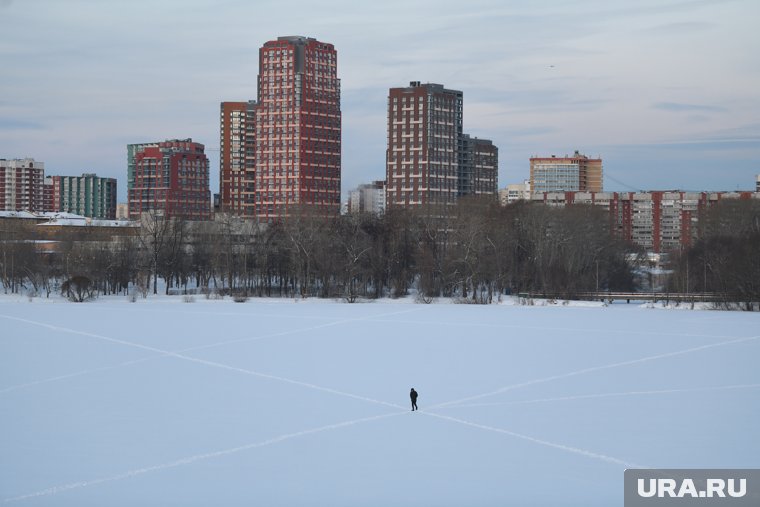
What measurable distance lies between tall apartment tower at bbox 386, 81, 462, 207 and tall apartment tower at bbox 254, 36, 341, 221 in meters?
10.9

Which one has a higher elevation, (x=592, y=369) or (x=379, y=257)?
(x=379, y=257)

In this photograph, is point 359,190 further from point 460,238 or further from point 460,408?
point 460,408

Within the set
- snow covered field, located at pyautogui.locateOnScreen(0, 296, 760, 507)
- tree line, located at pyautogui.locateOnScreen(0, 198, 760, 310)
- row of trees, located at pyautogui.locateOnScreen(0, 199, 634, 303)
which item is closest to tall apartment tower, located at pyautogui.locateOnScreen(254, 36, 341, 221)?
tree line, located at pyautogui.locateOnScreen(0, 198, 760, 310)

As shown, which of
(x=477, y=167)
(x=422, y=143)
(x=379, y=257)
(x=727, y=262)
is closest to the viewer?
(x=727, y=262)

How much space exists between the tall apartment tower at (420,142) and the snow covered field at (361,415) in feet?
432

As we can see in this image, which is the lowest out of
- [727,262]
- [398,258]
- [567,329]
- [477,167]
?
[567,329]

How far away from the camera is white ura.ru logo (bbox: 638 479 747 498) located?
16047 mm

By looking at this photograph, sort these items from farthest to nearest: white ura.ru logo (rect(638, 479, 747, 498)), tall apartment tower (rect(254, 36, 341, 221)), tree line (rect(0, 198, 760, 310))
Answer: tall apartment tower (rect(254, 36, 341, 221)) < tree line (rect(0, 198, 760, 310)) < white ura.ru logo (rect(638, 479, 747, 498))

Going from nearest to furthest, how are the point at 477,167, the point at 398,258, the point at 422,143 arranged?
the point at 398,258 → the point at 422,143 → the point at 477,167

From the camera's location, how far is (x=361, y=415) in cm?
2252

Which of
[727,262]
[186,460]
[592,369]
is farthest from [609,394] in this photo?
[727,262]

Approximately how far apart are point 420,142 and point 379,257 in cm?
9376

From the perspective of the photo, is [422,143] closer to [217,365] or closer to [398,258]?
[398,258]

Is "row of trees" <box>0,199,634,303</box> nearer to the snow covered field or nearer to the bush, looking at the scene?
the bush
